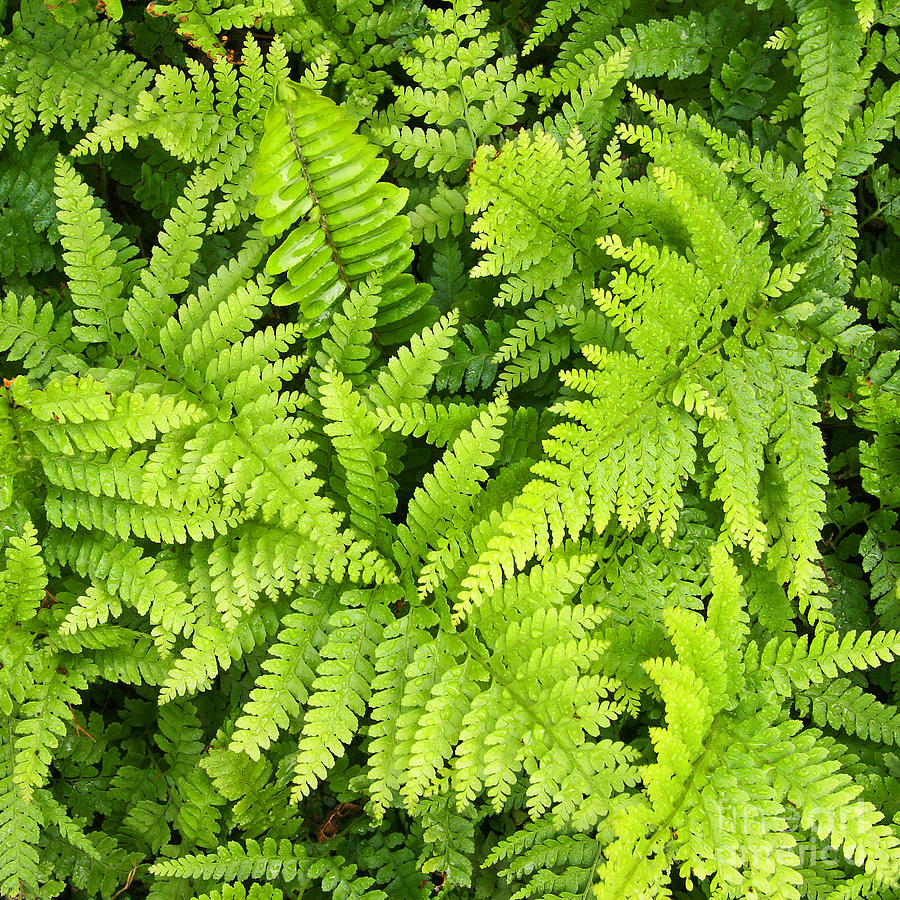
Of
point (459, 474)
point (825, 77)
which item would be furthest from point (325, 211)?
point (825, 77)

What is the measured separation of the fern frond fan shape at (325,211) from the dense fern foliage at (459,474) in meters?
0.02

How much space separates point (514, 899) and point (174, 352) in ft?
7.29

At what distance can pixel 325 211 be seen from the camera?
2.86 m

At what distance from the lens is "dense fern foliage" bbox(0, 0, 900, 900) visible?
2.62 metres

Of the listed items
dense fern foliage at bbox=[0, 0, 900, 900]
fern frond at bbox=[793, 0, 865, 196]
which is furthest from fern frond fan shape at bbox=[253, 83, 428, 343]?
fern frond at bbox=[793, 0, 865, 196]

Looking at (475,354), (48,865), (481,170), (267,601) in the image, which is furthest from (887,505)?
(48,865)

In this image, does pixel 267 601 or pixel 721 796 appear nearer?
pixel 721 796

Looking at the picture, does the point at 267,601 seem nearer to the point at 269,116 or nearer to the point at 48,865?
the point at 48,865

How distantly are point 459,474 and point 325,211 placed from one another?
103cm

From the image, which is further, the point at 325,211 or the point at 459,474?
the point at 325,211

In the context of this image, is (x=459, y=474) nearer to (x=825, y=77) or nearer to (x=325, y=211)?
(x=325, y=211)

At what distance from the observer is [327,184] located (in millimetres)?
2789

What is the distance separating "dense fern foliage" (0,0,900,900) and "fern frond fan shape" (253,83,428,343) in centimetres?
2

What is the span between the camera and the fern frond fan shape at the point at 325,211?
107 inches
